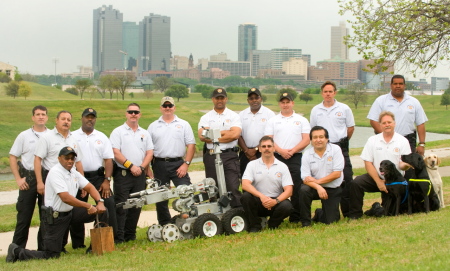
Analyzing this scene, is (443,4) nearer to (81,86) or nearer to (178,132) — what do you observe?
(178,132)

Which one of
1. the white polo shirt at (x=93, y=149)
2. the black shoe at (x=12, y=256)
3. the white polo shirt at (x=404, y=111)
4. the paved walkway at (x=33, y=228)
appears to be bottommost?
the paved walkway at (x=33, y=228)

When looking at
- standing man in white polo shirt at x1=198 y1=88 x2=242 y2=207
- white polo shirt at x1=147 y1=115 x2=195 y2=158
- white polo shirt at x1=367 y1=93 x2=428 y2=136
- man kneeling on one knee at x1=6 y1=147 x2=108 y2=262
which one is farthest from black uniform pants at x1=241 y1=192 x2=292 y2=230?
white polo shirt at x1=367 y1=93 x2=428 y2=136

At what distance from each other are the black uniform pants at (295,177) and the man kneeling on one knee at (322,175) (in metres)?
0.44

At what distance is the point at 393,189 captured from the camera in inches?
363

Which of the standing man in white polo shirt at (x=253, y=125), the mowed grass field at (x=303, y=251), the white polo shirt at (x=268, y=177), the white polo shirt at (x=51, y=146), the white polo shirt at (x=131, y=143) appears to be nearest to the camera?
the mowed grass field at (x=303, y=251)

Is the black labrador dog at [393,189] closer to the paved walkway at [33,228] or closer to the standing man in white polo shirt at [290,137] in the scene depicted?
the standing man in white polo shirt at [290,137]

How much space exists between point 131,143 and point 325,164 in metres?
2.77

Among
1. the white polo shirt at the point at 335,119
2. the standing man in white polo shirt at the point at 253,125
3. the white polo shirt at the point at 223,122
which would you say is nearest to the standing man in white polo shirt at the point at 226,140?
the white polo shirt at the point at 223,122

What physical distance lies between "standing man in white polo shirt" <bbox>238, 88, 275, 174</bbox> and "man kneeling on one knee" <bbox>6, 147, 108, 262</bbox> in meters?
2.47

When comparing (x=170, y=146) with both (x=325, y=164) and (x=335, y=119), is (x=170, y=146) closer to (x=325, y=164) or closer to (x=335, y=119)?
(x=325, y=164)

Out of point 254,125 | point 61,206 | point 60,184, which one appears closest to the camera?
point 60,184

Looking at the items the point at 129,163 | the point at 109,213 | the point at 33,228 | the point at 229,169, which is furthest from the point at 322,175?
the point at 33,228

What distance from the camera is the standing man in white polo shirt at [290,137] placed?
31.9 feet

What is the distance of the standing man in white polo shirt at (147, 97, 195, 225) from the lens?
9.85 m
